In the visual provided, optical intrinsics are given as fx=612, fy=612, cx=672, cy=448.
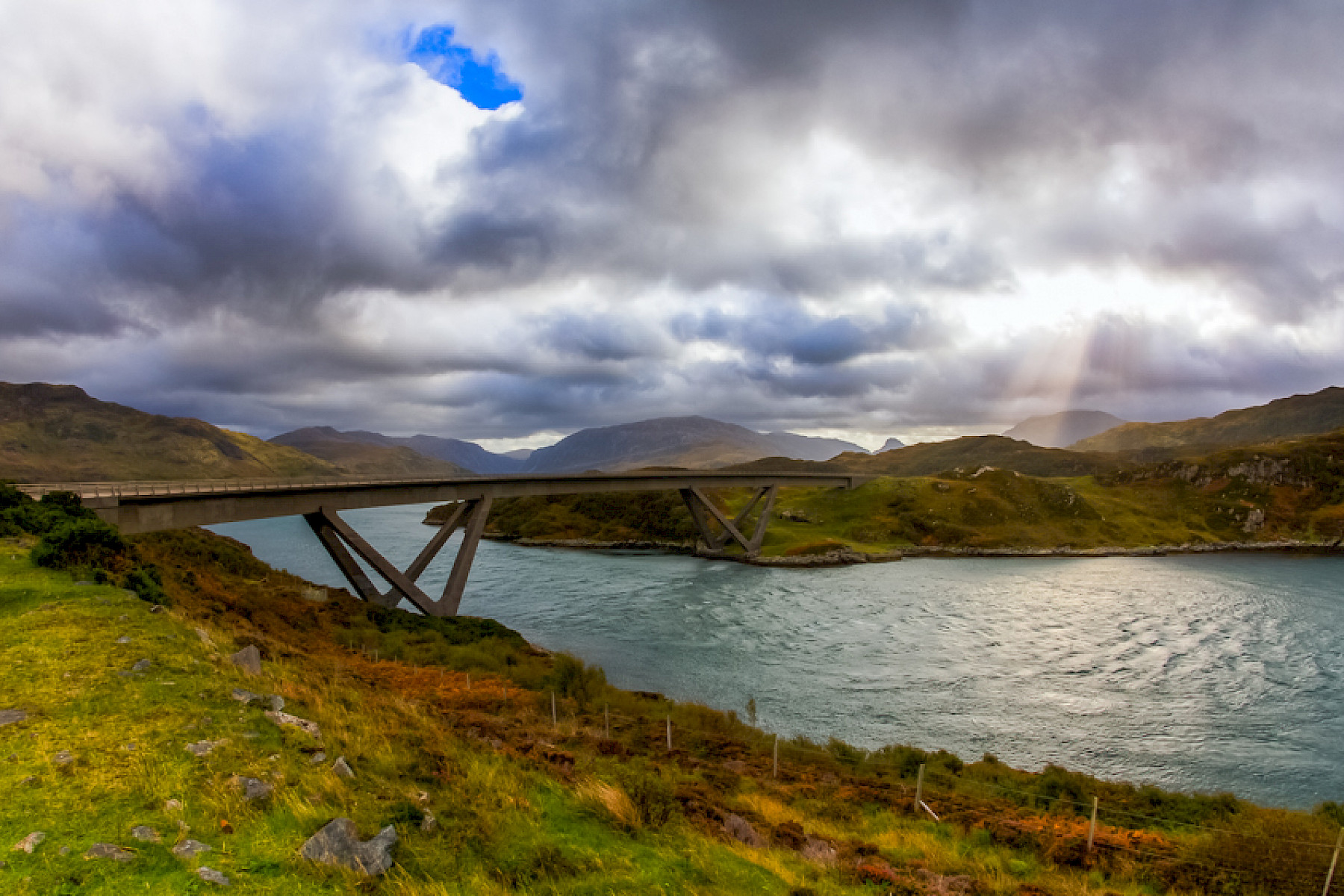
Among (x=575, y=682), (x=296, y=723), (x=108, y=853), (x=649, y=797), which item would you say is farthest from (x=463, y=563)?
(x=108, y=853)

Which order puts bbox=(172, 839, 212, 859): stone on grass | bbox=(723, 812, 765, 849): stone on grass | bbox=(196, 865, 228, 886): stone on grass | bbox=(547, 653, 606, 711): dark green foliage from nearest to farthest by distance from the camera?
bbox=(196, 865, 228, 886): stone on grass → bbox=(172, 839, 212, 859): stone on grass → bbox=(723, 812, 765, 849): stone on grass → bbox=(547, 653, 606, 711): dark green foliage

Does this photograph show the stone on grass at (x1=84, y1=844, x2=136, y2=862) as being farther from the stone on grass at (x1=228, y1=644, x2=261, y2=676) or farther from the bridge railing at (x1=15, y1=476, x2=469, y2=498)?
the bridge railing at (x1=15, y1=476, x2=469, y2=498)

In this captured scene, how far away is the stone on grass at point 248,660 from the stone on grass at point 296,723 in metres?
3.51

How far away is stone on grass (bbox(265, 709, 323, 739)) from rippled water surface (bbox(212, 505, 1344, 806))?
69.3 ft

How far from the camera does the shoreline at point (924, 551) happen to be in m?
84.4

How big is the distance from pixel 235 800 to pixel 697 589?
195 ft

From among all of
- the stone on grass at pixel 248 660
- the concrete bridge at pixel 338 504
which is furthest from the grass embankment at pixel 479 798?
the concrete bridge at pixel 338 504

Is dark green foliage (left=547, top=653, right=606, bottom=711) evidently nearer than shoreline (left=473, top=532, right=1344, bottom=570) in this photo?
Yes

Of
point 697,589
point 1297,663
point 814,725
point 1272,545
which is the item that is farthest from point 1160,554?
point 814,725

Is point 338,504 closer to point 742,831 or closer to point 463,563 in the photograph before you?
point 463,563

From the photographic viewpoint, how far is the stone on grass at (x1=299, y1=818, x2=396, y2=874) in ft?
24.1

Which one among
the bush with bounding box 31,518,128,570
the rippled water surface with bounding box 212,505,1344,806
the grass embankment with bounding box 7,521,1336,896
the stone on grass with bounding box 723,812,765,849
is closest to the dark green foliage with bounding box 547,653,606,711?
the grass embankment with bounding box 7,521,1336,896

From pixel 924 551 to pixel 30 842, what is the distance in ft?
330

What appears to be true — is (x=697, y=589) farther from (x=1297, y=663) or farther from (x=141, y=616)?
(x=141, y=616)
